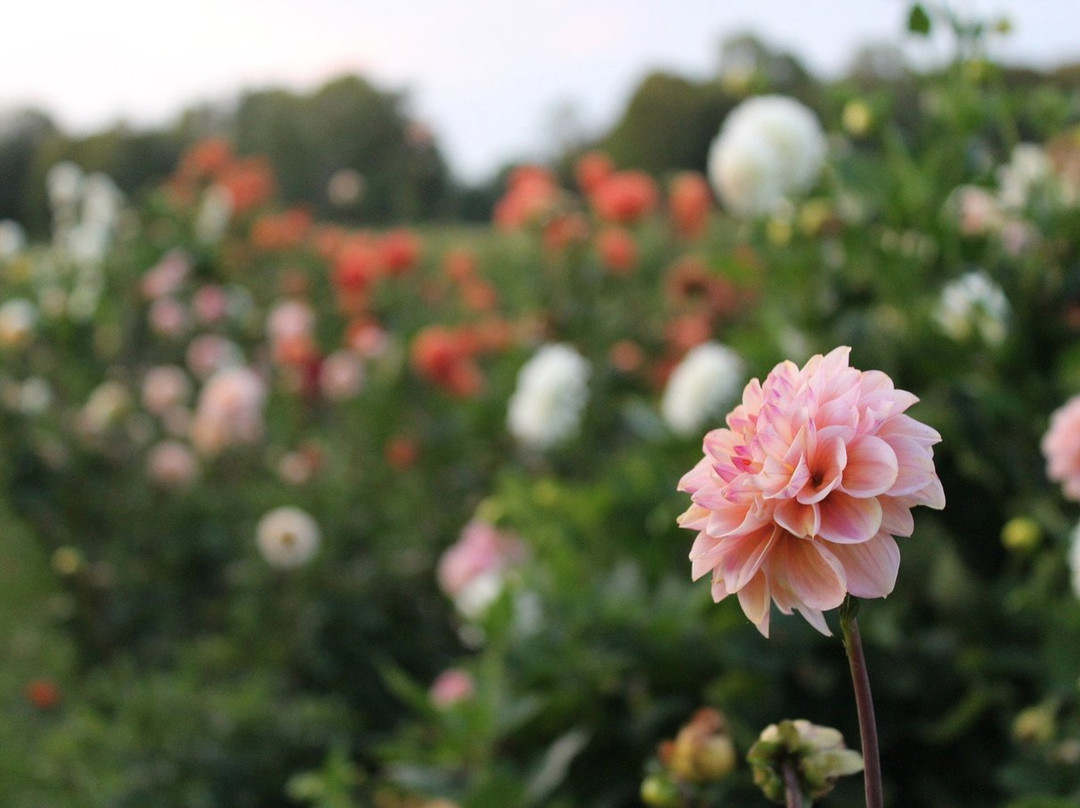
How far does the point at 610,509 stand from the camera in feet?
5.73

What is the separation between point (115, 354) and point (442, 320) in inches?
49.6

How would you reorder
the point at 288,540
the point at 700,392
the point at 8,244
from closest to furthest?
the point at 700,392
the point at 288,540
the point at 8,244

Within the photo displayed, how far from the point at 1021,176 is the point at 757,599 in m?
1.42

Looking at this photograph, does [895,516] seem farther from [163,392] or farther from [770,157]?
[163,392]

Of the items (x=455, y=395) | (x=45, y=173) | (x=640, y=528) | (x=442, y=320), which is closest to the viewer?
(x=640, y=528)

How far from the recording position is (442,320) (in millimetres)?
4516

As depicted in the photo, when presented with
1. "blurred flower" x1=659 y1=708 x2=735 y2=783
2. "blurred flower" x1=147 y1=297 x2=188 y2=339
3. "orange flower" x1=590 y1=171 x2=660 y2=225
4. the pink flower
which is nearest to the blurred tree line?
"blurred flower" x1=147 y1=297 x2=188 y2=339

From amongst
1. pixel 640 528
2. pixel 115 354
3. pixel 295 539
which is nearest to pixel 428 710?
pixel 640 528

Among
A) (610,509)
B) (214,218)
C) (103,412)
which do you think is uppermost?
(214,218)

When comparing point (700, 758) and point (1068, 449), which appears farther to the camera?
point (1068, 449)

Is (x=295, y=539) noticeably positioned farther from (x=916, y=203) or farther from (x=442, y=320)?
(x=442, y=320)

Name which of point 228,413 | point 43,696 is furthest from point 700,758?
point 228,413

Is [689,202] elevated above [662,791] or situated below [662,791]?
above

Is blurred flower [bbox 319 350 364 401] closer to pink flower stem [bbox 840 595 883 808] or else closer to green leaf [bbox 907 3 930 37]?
green leaf [bbox 907 3 930 37]
